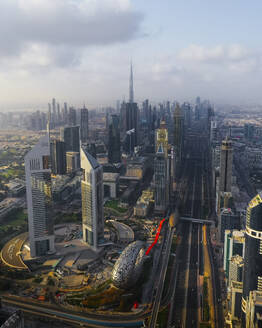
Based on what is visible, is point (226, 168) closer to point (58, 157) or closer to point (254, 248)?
point (254, 248)

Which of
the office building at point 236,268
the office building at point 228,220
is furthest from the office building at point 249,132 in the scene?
the office building at point 236,268

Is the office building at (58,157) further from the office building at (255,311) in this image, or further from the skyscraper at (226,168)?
the office building at (255,311)

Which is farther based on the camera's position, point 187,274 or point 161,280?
point 187,274

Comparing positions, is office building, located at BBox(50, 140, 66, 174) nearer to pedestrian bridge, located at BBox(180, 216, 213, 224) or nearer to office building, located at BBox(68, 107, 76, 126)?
office building, located at BBox(68, 107, 76, 126)

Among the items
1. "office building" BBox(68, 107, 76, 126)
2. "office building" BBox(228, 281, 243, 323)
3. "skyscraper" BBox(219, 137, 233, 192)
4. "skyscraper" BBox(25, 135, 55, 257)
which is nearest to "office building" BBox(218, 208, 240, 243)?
"skyscraper" BBox(219, 137, 233, 192)

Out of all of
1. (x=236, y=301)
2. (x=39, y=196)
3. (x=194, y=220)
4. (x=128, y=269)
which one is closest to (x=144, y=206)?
(x=194, y=220)

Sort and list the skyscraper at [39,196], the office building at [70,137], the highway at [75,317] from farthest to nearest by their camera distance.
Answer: the office building at [70,137]
the skyscraper at [39,196]
the highway at [75,317]

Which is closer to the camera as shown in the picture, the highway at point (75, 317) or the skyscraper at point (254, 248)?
the skyscraper at point (254, 248)

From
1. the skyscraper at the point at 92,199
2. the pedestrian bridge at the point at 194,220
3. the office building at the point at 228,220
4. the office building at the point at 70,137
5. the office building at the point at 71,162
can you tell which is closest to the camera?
the skyscraper at the point at 92,199

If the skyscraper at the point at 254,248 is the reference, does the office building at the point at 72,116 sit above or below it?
above
